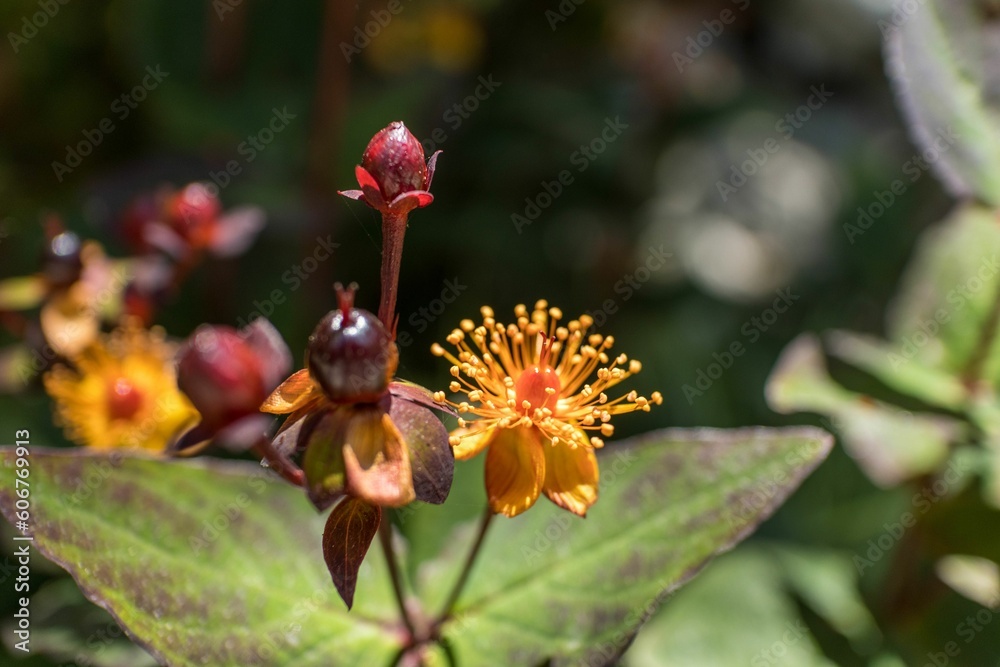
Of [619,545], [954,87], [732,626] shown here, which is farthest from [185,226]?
[954,87]

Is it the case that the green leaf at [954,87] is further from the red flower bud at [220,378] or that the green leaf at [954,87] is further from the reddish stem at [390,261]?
the red flower bud at [220,378]

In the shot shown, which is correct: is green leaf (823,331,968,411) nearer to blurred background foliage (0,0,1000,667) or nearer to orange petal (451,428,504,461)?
blurred background foliage (0,0,1000,667)

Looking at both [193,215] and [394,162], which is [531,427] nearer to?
[394,162]

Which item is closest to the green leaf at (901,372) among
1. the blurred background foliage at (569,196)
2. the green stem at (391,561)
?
the blurred background foliage at (569,196)

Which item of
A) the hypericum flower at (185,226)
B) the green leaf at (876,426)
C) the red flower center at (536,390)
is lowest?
the hypericum flower at (185,226)

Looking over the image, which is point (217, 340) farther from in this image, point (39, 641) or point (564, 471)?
point (39, 641)

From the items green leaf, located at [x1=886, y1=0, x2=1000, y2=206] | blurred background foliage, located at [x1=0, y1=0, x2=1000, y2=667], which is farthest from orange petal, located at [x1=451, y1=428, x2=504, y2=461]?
green leaf, located at [x1=886, y1=0, x2=1000, y2=206]

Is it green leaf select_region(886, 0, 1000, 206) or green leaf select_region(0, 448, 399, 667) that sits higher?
green leaf select_region(886, 0, 1000, 206)
